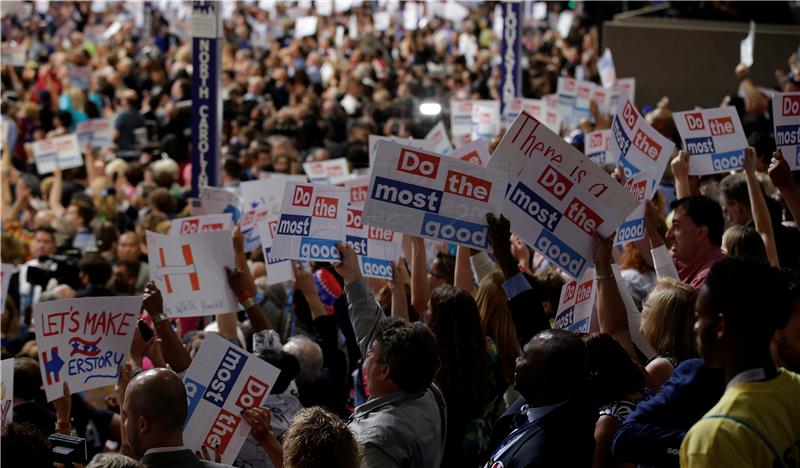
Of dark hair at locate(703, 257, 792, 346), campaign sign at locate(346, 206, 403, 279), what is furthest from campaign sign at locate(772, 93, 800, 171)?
dark hair at locate(703, 257, 792, 346)

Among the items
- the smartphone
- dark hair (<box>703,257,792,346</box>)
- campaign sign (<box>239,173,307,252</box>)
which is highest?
dark hair (<box>703,257,792,346</box>)

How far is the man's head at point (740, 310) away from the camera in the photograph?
293 cm

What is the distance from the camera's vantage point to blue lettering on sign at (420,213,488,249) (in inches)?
192

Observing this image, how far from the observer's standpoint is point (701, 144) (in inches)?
273

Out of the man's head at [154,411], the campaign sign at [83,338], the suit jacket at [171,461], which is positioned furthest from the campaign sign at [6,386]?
the suit jacket at [171,461]

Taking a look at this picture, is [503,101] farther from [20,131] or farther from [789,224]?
[20,131]

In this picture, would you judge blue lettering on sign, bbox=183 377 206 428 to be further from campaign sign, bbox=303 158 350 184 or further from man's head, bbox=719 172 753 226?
campaign sign, bbox=303 158 350 184

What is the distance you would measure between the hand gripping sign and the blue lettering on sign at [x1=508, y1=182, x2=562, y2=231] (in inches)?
91.6

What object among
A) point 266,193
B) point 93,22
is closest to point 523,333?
point 266,193

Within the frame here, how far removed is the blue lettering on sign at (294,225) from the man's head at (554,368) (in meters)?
2.47

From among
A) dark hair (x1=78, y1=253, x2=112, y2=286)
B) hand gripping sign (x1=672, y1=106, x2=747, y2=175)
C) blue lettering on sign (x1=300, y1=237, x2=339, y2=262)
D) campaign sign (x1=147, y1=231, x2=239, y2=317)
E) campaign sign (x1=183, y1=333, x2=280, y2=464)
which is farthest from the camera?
dark hair (x1=78, y1=253, x2=112, y2=286)

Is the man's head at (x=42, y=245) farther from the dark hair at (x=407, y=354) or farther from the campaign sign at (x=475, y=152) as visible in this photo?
the dark hair at (x=407, y=354)

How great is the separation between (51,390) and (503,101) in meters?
9.33

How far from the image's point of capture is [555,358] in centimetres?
374
